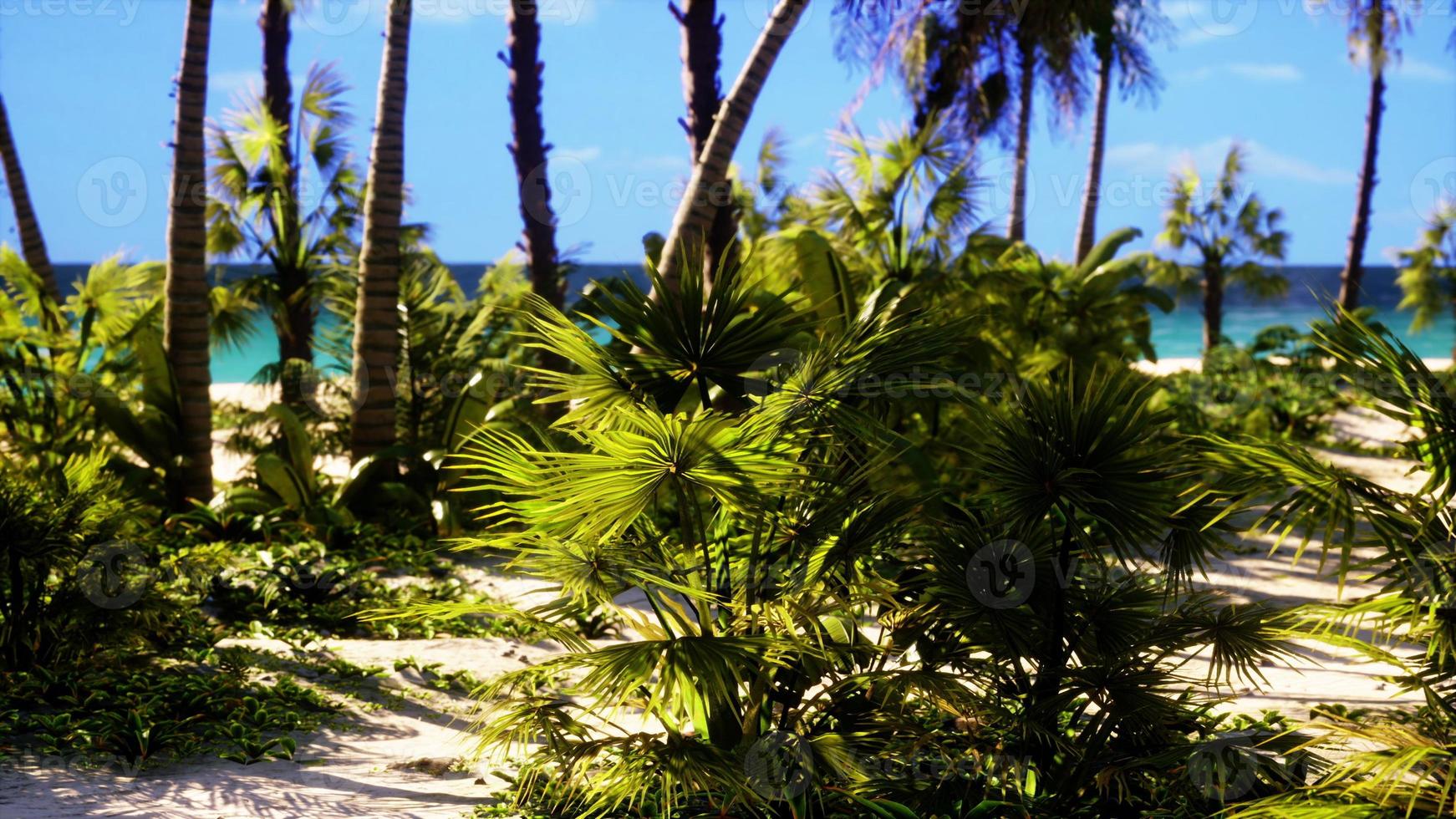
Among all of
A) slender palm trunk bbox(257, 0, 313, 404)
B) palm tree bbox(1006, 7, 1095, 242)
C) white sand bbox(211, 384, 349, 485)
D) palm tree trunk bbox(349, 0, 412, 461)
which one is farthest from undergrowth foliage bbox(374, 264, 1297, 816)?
palm tree bbox(1006, 7, 1095, 242)

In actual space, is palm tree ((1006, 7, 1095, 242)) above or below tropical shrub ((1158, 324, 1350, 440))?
above

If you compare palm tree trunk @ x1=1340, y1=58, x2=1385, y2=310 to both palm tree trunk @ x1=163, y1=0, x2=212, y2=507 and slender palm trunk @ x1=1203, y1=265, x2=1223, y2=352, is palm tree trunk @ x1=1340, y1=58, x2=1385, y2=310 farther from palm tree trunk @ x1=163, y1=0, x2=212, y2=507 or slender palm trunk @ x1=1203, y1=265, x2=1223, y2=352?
palm tree trunk @ x1=163, y1=0, x2=212, y2=507

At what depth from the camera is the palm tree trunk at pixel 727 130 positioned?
26.4 feet

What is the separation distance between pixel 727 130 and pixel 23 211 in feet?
26.4

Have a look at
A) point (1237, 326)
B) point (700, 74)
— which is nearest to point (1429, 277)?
point (700, 74)

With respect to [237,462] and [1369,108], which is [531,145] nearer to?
[237,462]

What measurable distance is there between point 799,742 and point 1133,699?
46.8 inches

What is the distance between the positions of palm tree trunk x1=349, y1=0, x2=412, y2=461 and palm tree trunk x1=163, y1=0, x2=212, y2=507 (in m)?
1.27

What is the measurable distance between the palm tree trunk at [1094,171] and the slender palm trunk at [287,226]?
463 inches

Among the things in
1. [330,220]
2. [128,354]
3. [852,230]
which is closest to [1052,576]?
[852,230]

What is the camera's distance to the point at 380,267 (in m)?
9.37

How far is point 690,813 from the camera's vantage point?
157 inches

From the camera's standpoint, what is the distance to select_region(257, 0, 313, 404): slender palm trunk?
1155 cm

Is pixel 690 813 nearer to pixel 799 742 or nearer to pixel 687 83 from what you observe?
pixel 799 742
